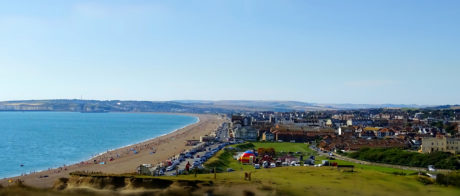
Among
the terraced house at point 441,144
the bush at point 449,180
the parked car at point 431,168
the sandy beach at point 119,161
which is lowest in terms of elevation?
the sandy beach at point 119,161

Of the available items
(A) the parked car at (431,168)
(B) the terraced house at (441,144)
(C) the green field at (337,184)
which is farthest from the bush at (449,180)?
(B) the terraced house at (441,144)

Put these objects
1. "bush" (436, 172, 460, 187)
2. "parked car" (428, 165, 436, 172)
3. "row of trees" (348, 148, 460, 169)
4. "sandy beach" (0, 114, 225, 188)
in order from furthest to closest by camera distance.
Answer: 1. "sandy beach" (0, 114, 225, 188)
2. "row of trees" (348, 148, 460, 169)
3. "parked car" (428, 165, 436, 172)
4. "bush" (436, 172, 460, 187)

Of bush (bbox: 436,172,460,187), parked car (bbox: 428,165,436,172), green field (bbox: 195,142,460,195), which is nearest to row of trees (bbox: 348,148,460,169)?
parked car (bbox: 428,165,436,172)

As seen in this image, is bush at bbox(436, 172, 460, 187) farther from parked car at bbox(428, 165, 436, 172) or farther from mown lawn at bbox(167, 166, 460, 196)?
parked car at bbox(428, 165, 436, 172)

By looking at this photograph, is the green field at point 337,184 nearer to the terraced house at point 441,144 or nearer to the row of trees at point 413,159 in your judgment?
the row of trees at point 413,159

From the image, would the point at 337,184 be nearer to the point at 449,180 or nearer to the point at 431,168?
the point at 449,180

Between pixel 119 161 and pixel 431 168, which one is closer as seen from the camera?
pixel 431 168

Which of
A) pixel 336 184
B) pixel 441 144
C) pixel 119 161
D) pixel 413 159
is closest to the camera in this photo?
pixel 336 184

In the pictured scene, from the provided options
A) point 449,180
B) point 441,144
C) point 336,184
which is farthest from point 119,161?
point 449,180
